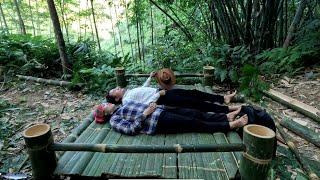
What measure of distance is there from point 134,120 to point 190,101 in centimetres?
75

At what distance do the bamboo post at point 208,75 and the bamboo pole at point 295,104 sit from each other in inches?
34.5

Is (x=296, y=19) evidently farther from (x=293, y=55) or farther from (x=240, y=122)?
(x=240, y=122)

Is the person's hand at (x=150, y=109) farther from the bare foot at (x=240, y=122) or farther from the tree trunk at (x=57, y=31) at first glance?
the tree trunk at (x=57, y=31)

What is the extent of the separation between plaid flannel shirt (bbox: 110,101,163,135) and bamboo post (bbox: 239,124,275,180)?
49.1 inches

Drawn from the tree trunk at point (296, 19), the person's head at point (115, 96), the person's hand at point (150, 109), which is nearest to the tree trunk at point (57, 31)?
the person's head at point (115, 96)

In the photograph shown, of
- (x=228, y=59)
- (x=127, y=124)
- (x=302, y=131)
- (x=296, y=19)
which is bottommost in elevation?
(x=302, y=131)

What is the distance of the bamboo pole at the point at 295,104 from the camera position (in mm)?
3773

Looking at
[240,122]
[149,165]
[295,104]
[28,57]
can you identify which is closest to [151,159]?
[149,165]

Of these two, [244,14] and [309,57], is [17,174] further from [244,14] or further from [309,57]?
[309,57]

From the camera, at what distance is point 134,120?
312 centimetres

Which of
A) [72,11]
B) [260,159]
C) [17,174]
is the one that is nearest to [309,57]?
[260,159]

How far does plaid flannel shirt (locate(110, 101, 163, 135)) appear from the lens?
3066mm

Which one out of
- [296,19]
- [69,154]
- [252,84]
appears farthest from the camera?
[296,19]

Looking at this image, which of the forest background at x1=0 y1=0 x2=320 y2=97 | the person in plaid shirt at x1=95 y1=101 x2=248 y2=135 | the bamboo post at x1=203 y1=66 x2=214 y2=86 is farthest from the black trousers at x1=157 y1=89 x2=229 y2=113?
the forest background at x1=0 y1=0 x2=320 y2=97
